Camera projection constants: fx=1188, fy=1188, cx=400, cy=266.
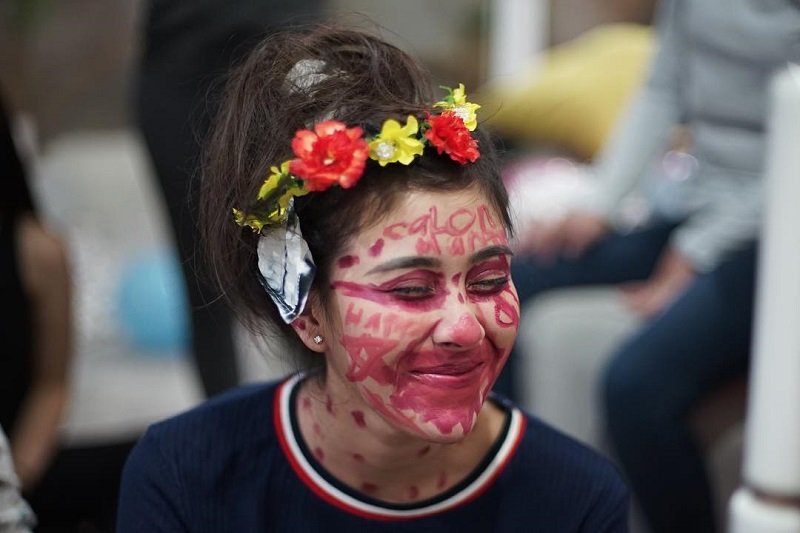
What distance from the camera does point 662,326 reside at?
84.1 inches

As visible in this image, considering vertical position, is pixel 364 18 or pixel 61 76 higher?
pixel 364 18

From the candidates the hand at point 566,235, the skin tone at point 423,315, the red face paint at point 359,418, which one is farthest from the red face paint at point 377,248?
the hand at point 566,235

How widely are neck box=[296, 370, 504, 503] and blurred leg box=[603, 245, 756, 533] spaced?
31.6 inches

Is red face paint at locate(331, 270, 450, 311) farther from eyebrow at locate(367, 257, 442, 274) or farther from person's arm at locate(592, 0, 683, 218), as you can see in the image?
person's arm at locate(592, 0, 683, 218)

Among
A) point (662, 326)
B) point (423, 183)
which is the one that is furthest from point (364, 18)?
point (662, 326)

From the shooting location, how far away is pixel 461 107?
129cm

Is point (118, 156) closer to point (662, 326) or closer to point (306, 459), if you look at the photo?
point (662, 326)

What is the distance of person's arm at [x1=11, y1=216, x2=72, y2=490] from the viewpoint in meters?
2.30

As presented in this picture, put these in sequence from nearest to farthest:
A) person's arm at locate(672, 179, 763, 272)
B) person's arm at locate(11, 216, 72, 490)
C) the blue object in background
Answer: person's arm at locate(672, 179, 763, 272)
person's arm at locate(11, 216, 72, 490)
the blue object in background

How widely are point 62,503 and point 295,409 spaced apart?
3.17 ft

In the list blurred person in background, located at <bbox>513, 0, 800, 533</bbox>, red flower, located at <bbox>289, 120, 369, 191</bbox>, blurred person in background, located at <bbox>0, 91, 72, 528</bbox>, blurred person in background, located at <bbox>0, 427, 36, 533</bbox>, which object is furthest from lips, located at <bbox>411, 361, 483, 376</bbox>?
blurred person in background, located at <bbox>0, 91, 72, 528</bbox>

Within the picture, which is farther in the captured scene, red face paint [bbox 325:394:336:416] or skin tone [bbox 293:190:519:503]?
red face paint [bbox 325:394:336:416]

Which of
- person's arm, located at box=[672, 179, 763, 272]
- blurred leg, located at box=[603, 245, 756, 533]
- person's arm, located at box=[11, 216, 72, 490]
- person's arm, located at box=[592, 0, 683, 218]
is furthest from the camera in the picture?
person's arm, located at box=[592, 0, 683, 218]

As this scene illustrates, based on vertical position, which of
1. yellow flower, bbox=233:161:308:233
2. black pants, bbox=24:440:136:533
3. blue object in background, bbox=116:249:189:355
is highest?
yellow flower, bbox=233:161:308:233
